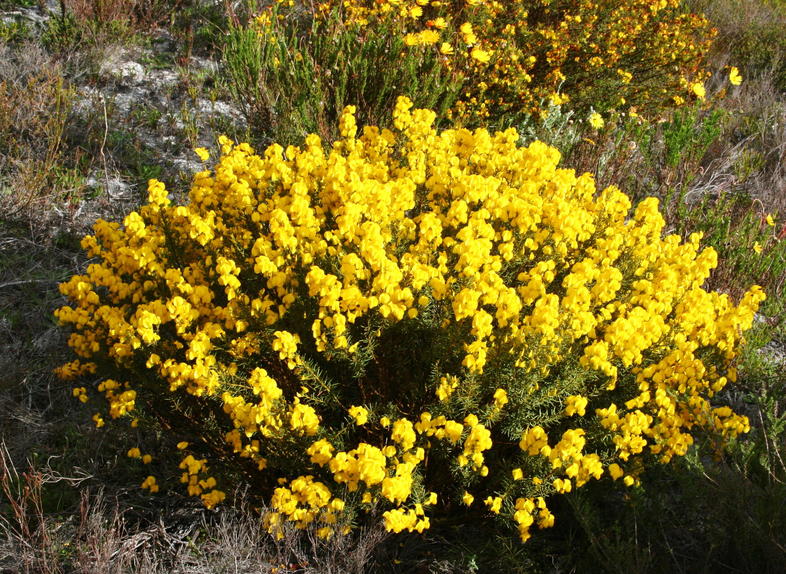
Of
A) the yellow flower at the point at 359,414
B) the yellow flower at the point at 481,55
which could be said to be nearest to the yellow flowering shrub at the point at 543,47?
the yellow flower at the point at 481,55

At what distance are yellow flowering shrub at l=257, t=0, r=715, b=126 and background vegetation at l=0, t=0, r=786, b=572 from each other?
14 cm

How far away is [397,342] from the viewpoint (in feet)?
8.22

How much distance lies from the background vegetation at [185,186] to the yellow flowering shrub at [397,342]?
180mm

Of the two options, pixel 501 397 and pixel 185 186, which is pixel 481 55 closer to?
pixel 185 186

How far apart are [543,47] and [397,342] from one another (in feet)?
11.5

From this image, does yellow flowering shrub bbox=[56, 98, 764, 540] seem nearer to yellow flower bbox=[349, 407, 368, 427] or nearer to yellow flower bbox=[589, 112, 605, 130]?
yellow flower bbox=[349, 407, 368, 427]

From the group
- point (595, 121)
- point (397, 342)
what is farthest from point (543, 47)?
point (397, 342)

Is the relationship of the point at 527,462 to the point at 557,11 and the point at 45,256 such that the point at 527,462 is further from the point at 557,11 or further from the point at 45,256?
the point at 557,11

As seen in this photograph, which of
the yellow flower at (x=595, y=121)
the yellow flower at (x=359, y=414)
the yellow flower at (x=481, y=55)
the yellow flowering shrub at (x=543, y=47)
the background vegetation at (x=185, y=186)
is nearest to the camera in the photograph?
the yellow flower at (x=359, y=414)

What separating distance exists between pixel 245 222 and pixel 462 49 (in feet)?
8.80

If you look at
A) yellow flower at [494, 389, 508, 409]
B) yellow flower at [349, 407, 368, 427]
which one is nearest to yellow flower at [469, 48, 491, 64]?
yellow flower at [494, 389, 508, 409]

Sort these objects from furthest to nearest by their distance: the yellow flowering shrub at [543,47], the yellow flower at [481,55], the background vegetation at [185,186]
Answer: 1. the yellow flowering shrub at [543,47]
2. the yellow flower at [481,55]
3. the background vegetation at [185,186]

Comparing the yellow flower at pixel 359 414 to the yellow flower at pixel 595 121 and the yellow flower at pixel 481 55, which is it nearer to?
the yellow flower at pixel 481 55

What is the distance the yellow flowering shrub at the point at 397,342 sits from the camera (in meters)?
2.16
